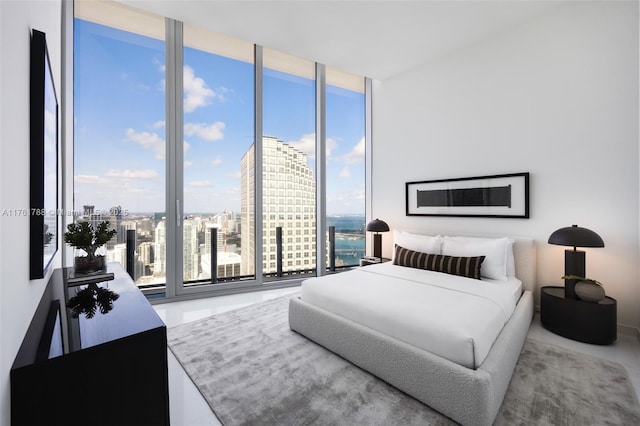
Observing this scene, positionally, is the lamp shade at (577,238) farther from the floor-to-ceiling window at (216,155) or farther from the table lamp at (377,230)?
the floor-to-ceiling window at (216,155)

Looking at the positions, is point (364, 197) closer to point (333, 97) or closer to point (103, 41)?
point (333, 97)

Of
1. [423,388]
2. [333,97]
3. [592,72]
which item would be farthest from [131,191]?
[592,72]

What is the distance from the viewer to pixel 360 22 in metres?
3.07

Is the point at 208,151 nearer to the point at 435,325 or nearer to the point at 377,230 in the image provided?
the point at 377,230

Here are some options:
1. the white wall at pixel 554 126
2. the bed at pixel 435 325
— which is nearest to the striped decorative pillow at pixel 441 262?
the bed at pixel 435 325

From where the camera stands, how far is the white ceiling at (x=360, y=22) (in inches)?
111

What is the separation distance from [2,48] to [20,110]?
1.00ft

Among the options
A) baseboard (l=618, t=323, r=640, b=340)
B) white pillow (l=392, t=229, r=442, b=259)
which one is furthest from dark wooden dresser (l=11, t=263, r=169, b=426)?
baseboard (l=618, t=323, r=640, b=340)

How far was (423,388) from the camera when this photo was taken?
63.9 inches

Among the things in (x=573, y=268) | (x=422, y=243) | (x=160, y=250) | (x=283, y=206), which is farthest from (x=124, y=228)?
(x=573, y=268)

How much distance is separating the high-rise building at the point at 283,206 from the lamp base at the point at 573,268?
2986 millimetres

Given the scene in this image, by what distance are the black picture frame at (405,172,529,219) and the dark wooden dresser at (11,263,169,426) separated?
3.44 metres

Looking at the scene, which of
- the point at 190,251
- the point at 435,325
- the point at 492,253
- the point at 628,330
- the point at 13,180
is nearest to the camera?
the point at 13,180

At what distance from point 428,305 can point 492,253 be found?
1348mm
